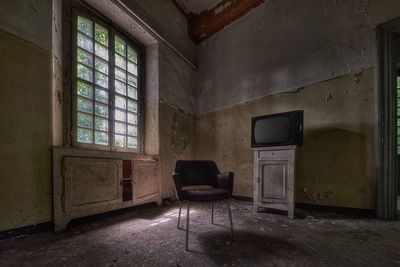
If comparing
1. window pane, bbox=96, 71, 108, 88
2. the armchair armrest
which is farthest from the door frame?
window pane, bbox=96, 71, 108, 88

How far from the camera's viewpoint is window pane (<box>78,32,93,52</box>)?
242 centimetres

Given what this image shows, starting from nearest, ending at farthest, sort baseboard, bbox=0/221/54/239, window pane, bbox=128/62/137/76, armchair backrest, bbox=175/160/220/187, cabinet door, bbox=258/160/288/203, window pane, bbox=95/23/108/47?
baseboard, bbox=0/221/54/239, armchair backrest, bbox=175/160/220/187, cabinet door, bbox=258/160/288/203, window pane, bbox=95/23/108/47, window pane, bbox=128/62/137/76

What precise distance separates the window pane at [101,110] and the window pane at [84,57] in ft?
1.68

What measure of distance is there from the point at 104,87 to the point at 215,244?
7.55ft

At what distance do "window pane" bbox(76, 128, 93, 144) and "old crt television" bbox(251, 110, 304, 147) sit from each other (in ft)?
6.91

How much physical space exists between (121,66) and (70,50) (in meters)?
0.77

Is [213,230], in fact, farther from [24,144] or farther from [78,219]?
[24,144]

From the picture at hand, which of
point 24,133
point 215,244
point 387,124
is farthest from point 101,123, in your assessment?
point 387,124

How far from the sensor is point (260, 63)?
11.3 feet

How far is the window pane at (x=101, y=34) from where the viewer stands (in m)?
2.64

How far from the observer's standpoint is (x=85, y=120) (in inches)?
94.9

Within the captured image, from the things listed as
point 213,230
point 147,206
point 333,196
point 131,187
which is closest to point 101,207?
point 131,187

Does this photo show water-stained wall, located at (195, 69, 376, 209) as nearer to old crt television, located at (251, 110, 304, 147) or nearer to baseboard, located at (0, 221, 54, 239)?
old crt television, located at (251, 110, 304, 147)

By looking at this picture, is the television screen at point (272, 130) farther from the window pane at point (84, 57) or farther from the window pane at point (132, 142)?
the window pane at point (84, 57)
